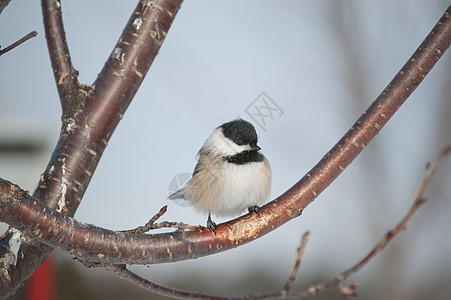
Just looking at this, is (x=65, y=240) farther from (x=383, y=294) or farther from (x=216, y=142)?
(x=383, y=294)

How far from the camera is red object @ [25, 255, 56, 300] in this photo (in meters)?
4.48

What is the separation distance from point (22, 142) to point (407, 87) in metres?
4.83

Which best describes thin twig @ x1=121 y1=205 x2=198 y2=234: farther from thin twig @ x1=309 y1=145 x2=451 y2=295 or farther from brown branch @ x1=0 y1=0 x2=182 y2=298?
thin twig @ x1=309 y1=145 x2=451 y2=295

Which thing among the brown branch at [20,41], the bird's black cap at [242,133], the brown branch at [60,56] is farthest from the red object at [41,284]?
the brown branch at [20,41]

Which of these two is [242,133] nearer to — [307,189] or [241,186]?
[241,186]

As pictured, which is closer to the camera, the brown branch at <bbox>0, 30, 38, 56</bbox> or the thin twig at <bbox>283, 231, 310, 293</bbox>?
the thin twig at <bbox>283, 231, 310, 293</bbox>

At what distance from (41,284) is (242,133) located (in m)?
3.64

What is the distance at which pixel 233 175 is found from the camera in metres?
1.86

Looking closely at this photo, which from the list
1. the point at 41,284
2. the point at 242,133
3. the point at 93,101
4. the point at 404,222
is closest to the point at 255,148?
the point at 242,133

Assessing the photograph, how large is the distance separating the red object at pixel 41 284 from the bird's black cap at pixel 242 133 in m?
3.31

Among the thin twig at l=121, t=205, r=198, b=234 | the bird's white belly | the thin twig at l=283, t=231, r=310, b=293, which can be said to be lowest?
the thin twig at l=121, t=205, r=198, b=234

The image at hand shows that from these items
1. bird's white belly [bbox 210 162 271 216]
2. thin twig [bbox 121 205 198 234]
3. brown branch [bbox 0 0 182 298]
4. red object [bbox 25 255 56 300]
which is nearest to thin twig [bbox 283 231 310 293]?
thin twig [bbox 121 205 198 234]

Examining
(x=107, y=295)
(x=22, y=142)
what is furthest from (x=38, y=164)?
(x=107, y=295)

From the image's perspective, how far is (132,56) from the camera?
126 centimetres
